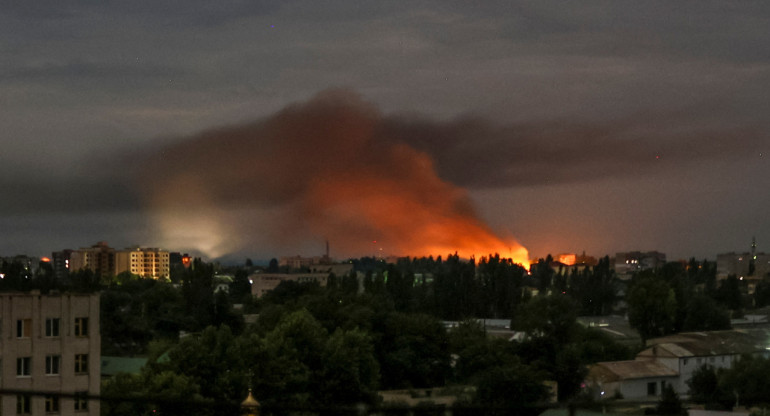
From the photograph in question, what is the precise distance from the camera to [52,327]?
15.0 meters

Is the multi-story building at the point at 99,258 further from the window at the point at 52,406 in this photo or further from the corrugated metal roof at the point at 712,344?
the window at the point at 52,406

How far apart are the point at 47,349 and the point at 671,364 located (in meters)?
19.4

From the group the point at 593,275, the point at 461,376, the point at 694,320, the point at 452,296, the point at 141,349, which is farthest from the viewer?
the point at 593,275

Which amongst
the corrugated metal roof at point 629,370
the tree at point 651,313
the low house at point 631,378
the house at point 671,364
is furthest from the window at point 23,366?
the tree at point 651,313

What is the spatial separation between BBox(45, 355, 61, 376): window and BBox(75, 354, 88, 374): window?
28 centimetres

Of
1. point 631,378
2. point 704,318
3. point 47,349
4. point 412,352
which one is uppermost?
point 47,349

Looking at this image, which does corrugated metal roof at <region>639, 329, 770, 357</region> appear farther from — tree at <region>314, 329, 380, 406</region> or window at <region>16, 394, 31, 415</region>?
window at <region>16, 394, 31, 415</region>

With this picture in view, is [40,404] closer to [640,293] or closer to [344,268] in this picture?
[640,293]

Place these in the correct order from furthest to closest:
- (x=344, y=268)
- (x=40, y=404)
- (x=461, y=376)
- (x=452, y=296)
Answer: (x=344, y=268) → (x=452, y=296) → (x=461, y=376) → (x=40, y=404)

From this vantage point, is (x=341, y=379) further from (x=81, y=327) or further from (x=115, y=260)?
(x=115, y=260)

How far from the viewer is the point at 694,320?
3962cm

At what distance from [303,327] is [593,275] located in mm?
34321

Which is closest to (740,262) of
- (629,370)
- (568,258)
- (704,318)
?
(568,258)

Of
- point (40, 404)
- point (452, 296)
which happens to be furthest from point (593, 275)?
point (40, 404)
